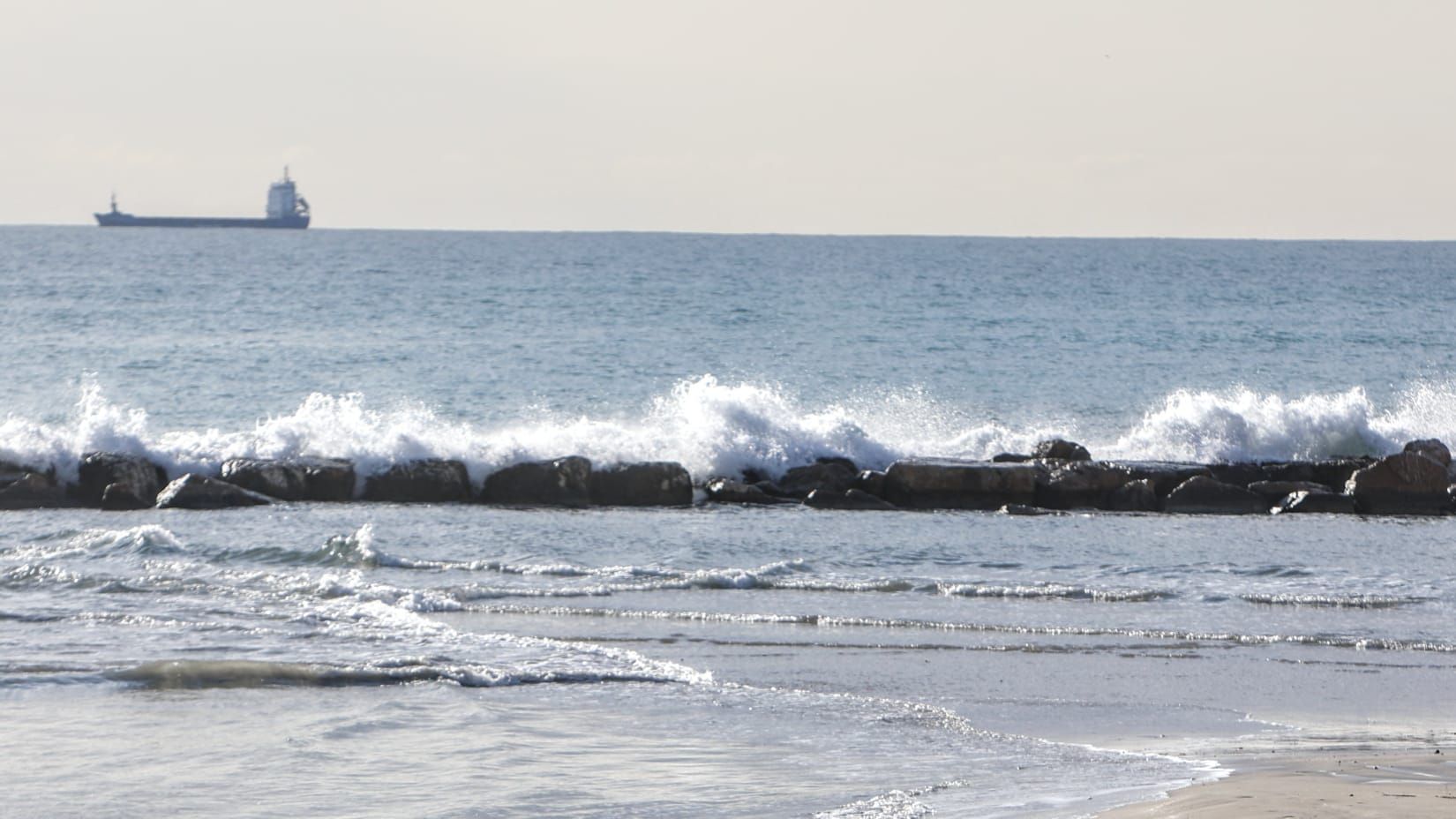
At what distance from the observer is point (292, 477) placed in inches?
776

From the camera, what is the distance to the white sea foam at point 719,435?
21484 mm

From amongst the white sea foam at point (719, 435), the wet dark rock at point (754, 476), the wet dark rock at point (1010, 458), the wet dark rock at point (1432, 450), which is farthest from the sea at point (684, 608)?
the wet dark rock at point (1432, 450)

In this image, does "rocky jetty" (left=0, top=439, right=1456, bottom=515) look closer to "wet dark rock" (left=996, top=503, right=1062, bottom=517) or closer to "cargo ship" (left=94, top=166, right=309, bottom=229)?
"wet dark rock" (left=996, top=503, right=1062, bottom=517)

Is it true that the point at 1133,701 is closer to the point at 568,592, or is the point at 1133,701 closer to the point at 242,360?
the point at 568,592

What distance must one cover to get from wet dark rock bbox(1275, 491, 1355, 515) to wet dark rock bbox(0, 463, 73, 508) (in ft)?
48.1

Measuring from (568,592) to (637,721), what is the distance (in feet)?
14.6

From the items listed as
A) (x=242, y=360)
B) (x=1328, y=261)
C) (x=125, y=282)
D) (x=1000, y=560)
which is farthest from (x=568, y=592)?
(x=1328, y=261)

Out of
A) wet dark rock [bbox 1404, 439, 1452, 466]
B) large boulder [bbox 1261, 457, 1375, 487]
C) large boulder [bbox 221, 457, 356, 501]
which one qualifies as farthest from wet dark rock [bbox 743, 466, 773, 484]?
wet dark rock [bbox 1404, 439, 1452, 466]

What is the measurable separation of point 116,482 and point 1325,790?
15.6 metres

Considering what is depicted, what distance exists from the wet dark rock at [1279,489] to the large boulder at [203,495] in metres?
11.9

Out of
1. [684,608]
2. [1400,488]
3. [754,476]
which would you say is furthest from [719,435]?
[684,608]

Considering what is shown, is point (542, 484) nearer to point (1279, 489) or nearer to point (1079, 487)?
point (1079, 487)

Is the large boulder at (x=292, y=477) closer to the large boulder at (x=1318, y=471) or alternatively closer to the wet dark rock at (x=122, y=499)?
the wet dark rock at (x=122, y=499)

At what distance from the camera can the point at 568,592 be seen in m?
13.4
